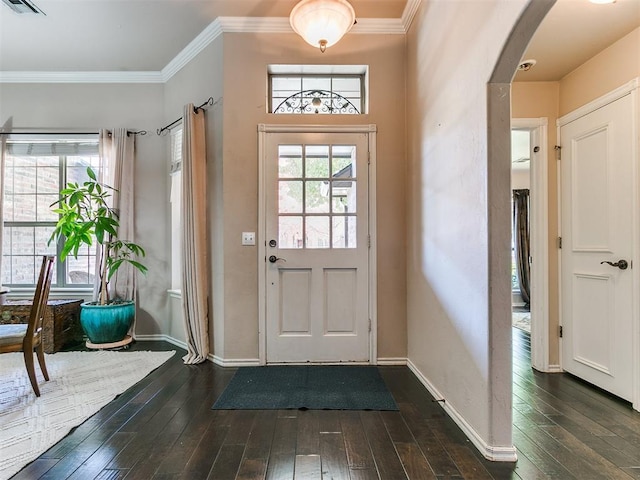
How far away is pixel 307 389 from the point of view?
2.29m

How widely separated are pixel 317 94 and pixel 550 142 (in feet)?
A: 6.60

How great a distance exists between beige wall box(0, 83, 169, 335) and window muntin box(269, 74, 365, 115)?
151 cm

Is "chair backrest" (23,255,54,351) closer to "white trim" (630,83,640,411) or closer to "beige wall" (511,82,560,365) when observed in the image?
"beige wall" (511,82,560,365)

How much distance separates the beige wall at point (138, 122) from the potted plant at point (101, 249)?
7.8 inches

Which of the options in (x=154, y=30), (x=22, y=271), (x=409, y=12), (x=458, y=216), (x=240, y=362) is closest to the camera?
(x=458, y=216)

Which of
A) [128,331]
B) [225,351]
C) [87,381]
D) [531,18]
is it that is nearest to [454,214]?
[531,18]

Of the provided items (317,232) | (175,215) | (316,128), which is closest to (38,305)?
(175,215)

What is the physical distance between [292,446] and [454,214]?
60.7 inches

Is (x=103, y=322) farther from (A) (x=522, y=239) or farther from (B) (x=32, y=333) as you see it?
(A) (x=522, y=239)

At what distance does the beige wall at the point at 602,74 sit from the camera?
216 cm

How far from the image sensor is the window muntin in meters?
2.88

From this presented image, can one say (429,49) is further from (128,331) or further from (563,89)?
(128,331)

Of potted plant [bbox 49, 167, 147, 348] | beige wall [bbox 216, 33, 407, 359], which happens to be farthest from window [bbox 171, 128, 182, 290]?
beige wall [bbox 216, 33, 407, 359]

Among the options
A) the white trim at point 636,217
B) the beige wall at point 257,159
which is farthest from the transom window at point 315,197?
the white trim at point 636,217
